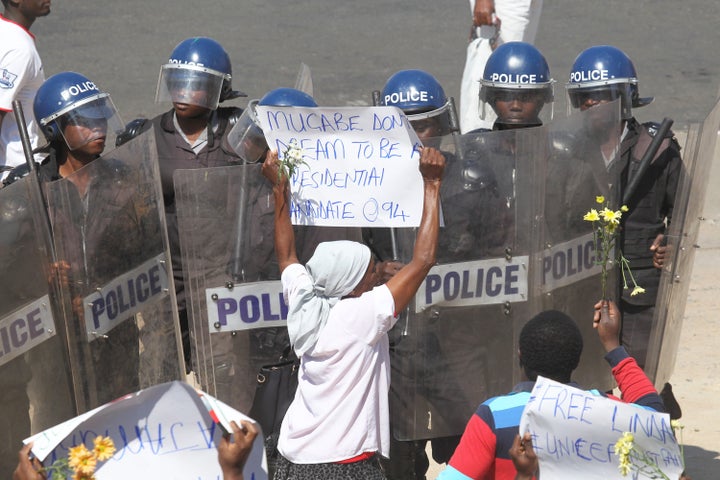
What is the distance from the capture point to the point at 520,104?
559 centimetres

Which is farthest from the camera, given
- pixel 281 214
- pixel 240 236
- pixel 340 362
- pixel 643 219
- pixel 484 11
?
pixel 484 11

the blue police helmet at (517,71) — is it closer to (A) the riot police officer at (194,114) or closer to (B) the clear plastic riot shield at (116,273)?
(A) the riot police officer at (194,114)

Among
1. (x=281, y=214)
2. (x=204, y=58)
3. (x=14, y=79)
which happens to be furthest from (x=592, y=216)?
(x=14, y=79)

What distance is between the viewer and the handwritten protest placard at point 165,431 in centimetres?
341

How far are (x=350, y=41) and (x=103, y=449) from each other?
1195 centimetres

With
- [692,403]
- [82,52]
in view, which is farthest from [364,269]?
[82,52]

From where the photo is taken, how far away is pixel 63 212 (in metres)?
4.52

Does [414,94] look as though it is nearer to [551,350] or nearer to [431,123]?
[431,123]

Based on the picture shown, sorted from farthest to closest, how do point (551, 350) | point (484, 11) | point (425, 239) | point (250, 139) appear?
point (484, 11) < point (250, 139) < point (425, 239) < point (551, 350)

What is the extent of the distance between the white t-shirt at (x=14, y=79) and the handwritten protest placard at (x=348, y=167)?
2033 millimetres

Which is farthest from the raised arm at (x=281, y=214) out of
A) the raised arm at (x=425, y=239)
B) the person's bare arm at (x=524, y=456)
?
the person's bare arm at (x=524, y=456)

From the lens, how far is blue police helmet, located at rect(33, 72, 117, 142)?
17.1 feet

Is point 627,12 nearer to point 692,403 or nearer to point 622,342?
point 692,403

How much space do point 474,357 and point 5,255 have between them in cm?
183
